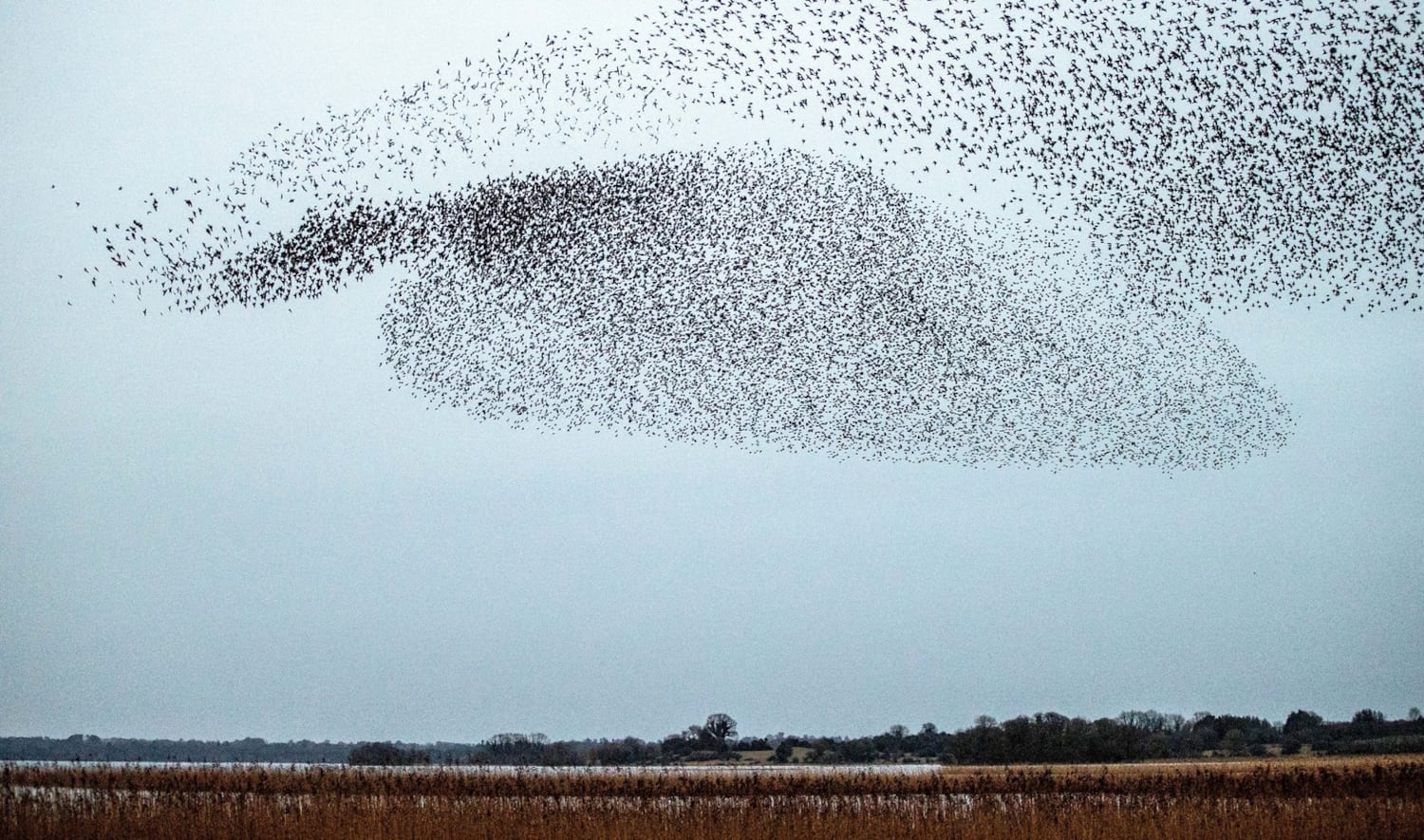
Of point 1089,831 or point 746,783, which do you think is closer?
point 1089,831

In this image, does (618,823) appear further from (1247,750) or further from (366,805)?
(1247,750)

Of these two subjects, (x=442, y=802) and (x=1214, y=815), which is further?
(x=442, y=802)

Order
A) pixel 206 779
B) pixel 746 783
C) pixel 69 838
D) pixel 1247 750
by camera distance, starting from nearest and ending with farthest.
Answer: pixel 69 838
pixel 206 779
pixel 746 783
pixel 1247 750

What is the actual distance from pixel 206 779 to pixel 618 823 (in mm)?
15889

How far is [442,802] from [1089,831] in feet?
38.7

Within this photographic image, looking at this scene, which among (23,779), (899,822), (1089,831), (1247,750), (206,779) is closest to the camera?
(1089,831)

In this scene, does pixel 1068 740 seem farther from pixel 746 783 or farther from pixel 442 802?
pixel 442 802

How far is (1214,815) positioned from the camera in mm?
23578

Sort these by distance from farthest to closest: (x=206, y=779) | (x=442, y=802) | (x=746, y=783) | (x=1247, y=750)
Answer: (x=1247, y=750) < (x=746, y=783) < (x=206, y=779) < (x=442, y=802)

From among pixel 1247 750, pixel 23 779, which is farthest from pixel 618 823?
pixel 1247 750

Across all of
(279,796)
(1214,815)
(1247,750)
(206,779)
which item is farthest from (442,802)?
(1247,750)

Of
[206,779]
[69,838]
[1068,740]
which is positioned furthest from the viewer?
[1068,740]

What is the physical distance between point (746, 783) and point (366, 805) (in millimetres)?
14002

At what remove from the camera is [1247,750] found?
261ft
